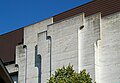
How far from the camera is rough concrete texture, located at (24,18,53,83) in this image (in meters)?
51.5

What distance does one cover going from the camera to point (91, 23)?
145 ft

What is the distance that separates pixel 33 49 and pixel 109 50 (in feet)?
45.5

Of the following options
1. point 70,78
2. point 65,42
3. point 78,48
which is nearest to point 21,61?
point 65,42

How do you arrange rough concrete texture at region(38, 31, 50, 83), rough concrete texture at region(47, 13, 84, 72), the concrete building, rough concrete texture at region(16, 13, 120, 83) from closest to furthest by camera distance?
rough concrete texture at region(16, 13, 120, 83) → the concrete building → rough concrete texture at region(47, 13, 84, 72) → rough concrete texture at region(38, 31, 50, 83)

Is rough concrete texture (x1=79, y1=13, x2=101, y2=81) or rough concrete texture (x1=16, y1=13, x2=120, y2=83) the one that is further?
rough concrete texture (x1=79, y1=13, x2=101, y2=81)

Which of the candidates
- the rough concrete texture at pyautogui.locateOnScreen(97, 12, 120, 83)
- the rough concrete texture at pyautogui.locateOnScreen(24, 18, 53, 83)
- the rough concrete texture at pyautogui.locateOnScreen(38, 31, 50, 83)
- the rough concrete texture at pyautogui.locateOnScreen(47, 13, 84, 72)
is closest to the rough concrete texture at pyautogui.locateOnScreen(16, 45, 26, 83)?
the rough concrete texture at pyautogui.locateOnScreen(24, 18, 53, 83)

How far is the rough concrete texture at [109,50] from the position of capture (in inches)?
1642

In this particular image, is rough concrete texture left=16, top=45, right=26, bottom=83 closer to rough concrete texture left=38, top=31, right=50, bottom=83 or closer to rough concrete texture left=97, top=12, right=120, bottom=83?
rough concrete texture left=38, top=31, right=50, bottom=83

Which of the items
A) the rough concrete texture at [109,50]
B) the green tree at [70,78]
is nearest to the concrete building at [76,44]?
the rough concrete texture at [109,50]

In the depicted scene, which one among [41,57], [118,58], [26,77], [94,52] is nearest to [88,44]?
[94,52]

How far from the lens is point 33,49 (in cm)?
5325

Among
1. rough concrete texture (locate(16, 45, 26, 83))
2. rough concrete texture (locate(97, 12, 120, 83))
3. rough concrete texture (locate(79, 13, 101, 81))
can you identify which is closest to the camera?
rough concrete texture (locate(97, 12, 120, 83))

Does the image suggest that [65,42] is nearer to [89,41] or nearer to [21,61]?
[89,41]

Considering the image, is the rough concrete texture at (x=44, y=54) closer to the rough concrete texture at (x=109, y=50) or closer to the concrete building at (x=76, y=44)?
the concrete building at (x=76, y=44)
